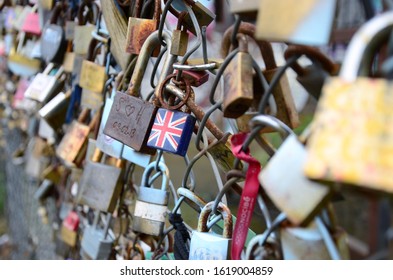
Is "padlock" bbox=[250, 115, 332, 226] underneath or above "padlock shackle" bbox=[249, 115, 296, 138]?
underneath

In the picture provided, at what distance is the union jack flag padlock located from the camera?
25.8 inches

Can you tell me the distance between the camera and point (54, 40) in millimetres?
1224

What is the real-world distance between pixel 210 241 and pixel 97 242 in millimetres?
491

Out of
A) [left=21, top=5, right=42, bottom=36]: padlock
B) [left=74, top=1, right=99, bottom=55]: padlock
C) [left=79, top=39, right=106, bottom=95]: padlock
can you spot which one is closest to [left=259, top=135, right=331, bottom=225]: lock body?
[left=79, top=39, right=106, bottom=95]: padlock

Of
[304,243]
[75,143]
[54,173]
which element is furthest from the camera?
[54,173]

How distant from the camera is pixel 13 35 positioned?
179 centimetres

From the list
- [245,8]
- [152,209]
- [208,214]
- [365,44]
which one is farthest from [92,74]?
[365,44]

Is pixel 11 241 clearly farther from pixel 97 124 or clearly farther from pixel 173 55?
pixel 173 55

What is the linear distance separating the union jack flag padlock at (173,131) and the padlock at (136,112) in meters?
0.02

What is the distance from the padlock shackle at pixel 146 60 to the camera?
2.34ft

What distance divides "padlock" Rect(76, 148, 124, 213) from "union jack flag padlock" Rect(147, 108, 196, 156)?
0.88 feet

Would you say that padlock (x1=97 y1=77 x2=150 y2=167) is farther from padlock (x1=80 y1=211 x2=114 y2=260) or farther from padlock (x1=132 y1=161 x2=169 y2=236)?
padlock (x1=80 y1=211 x2=114 y2=260)

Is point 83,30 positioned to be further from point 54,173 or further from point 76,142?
point 54,173
